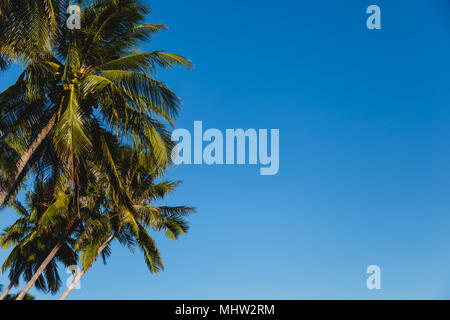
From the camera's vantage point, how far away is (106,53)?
10.5 meters

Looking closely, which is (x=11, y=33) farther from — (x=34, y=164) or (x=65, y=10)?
(x=34, y=164)

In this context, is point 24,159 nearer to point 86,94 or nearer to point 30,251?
point 86,94

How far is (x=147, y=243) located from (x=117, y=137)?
9.49m

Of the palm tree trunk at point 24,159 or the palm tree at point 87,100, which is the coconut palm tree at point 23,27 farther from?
the palm tree trunk at point 24,159

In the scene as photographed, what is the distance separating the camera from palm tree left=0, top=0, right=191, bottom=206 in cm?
903

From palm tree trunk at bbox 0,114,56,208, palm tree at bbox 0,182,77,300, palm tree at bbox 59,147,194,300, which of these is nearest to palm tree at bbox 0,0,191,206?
palm tree trunk at bbox 0,114,56,208

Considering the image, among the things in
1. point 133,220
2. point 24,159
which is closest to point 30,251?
point 133,220

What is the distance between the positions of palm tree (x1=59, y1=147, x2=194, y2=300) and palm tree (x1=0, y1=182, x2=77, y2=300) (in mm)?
2615

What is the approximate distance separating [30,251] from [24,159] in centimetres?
1450

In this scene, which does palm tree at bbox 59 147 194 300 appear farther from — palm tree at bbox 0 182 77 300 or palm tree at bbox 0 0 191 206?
palm tree at bbox 0 0 191 206

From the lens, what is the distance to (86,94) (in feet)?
30.5
